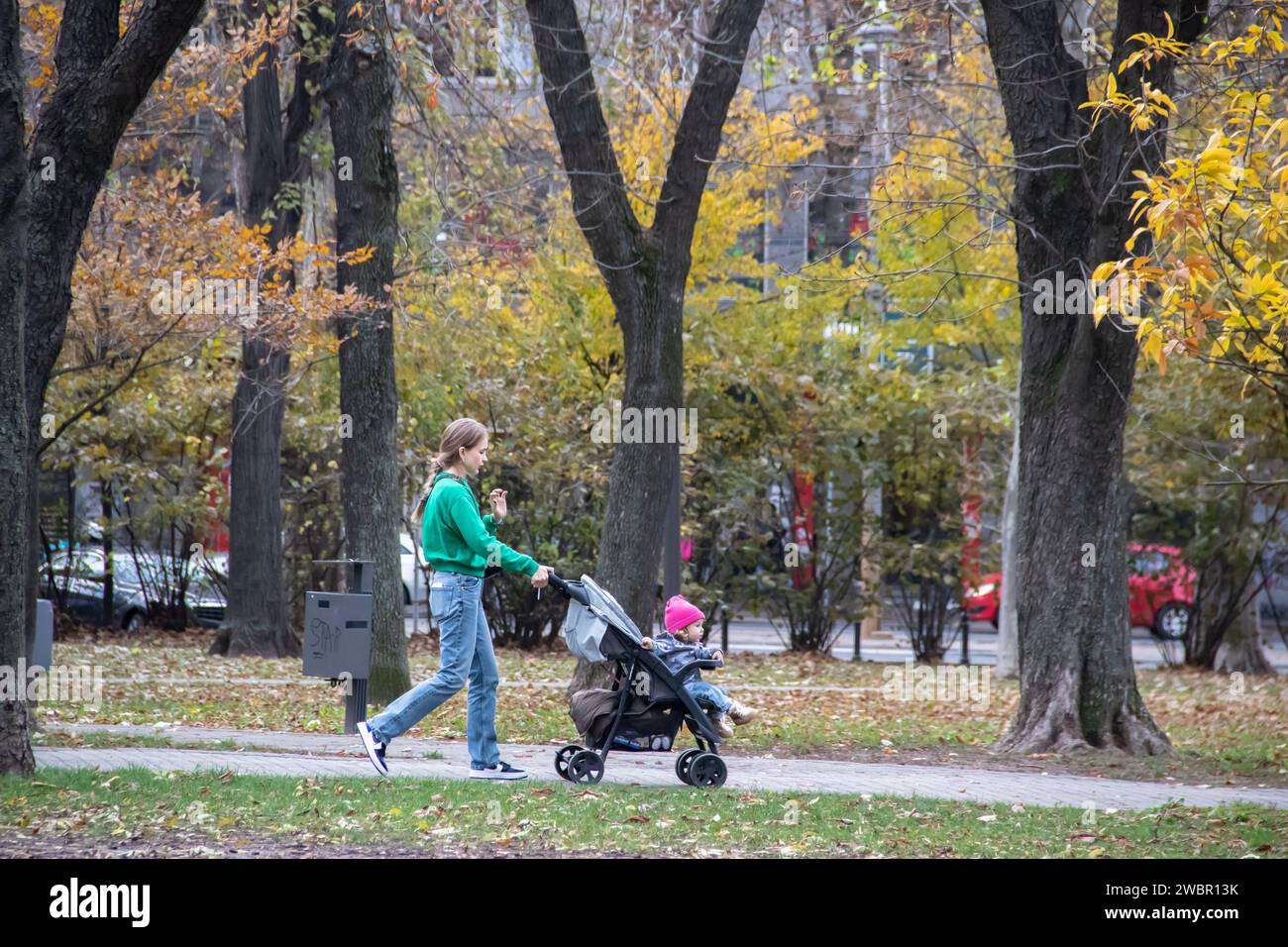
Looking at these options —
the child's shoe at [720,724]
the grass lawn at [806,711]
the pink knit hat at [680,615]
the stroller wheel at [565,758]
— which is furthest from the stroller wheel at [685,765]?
the grass lawn at [806,711]

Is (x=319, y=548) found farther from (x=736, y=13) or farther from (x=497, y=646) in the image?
(x=736, y=13)

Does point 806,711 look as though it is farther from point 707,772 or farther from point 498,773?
point 498,773

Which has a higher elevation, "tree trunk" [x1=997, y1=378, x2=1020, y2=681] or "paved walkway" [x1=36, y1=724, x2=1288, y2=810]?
"tree trunk" [x1=997, y1=378, x2=1020, y2=681]

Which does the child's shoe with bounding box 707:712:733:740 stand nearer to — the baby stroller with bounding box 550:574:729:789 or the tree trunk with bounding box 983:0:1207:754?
the baby stroller with bounding box 550:574:729:789

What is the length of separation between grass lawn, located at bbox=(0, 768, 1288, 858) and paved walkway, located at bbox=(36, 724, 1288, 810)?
0.45m

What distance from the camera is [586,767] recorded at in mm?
8328

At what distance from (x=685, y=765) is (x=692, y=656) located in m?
0.64

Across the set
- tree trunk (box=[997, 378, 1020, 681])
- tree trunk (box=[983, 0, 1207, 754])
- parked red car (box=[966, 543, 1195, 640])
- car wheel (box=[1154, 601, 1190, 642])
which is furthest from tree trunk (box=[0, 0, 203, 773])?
car wheel (box=[1154, 601, 1190, 642])

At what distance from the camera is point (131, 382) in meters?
18.5

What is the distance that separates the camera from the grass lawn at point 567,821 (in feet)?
21.4

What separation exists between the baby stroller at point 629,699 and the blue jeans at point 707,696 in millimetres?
83

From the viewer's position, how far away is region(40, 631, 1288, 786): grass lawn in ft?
35.6

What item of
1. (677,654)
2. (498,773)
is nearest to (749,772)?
(677,654)
